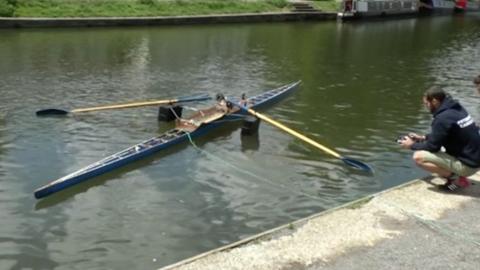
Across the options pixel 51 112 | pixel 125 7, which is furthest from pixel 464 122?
pixel 125 7

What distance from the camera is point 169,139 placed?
1234 centimetres

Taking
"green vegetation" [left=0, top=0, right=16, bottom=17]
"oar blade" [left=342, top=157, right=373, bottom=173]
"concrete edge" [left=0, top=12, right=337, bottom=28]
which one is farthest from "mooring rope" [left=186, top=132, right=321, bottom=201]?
"green vegetation" [left=0, top=0, right=16, bottom=17]

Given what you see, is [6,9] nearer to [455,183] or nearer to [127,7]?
[127,7]

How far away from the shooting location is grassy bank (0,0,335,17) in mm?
30312

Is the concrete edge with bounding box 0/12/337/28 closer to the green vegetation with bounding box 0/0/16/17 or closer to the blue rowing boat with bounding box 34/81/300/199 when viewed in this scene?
the green vegetation with bounding box 0/0/16/17

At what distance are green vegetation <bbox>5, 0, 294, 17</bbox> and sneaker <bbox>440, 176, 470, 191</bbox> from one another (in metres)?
25.7

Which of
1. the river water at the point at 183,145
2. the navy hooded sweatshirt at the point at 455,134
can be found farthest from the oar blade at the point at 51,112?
the navy hooded sweatshirt at the point at 455,134

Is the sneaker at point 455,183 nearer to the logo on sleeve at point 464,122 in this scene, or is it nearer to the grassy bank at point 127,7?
the logo on sleeve at point 464,122

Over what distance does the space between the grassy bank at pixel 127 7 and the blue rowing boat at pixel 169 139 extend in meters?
17.6

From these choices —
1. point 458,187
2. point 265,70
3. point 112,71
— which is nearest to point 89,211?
point 458,187

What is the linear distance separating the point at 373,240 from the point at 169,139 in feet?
20.6

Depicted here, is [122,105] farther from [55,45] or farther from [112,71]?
[55,45]

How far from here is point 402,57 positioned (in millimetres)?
26703

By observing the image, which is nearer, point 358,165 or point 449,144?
point 449,144
